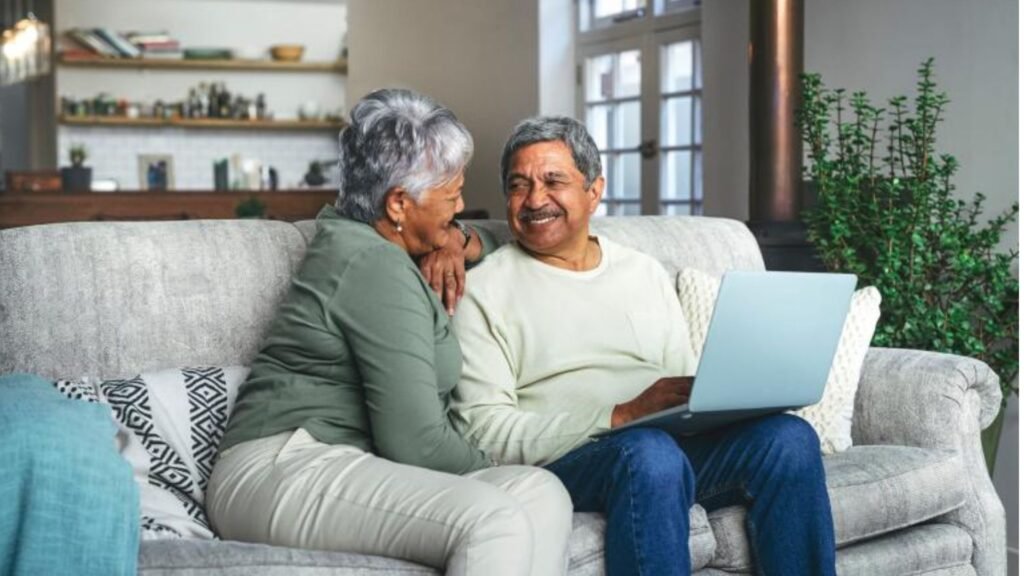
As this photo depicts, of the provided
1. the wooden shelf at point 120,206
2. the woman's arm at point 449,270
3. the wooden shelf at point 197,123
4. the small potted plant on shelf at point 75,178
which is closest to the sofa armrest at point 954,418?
the woman's arm at point 449,270

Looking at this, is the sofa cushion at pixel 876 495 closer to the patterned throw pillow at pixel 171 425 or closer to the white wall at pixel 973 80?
the patterned throw pillow at pixel 171 425

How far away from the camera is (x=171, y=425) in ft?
8.36

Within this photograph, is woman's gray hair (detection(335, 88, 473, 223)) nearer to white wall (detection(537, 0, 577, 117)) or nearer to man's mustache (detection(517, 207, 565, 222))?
man's mustache (detection(517, 207, 565, 222))

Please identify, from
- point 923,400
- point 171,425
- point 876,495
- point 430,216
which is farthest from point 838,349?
point 171,425

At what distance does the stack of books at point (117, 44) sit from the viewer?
9.52 m

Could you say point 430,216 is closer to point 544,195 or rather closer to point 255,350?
point 544,195

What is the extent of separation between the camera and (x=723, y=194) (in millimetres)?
5930

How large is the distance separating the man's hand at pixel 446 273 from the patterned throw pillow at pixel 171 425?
43 centimetres

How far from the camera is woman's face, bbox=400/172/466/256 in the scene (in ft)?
8.30

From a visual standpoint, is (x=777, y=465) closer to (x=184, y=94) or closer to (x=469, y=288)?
(x=469, y=288)

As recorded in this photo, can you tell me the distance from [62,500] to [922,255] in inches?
106

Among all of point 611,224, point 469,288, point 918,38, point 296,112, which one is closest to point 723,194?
point 918,38

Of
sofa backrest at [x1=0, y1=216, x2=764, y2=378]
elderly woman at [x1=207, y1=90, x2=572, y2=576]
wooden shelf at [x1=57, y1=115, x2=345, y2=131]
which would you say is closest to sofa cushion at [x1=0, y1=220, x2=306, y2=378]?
sofa backrest at [x1=0, y1=216, x2=764, y2=378]

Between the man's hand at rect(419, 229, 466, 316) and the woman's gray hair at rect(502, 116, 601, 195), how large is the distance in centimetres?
22
